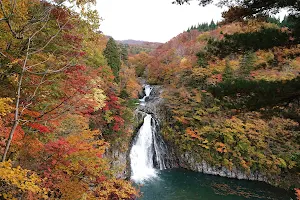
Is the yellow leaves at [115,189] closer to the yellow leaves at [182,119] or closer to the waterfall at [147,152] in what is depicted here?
the waterfall at [147,152]

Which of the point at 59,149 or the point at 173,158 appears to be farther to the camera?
the point at 173,158

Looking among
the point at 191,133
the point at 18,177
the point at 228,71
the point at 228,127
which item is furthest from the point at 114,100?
the point at 228,71

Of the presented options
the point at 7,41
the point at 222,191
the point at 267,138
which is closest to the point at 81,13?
the point at 7,41

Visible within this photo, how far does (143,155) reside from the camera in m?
22.3

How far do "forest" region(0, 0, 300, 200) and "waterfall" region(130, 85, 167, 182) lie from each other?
1086 millimetres

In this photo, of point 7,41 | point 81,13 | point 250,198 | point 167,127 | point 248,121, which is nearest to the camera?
point 7,41

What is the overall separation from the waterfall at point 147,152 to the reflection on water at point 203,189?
57.4 inches

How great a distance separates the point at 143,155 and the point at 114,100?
775 centimetres

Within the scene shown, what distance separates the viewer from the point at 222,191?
18.2 metres

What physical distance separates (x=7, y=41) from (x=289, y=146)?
24.1 m

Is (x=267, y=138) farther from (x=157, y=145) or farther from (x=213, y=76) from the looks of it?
(x=157, y=145)

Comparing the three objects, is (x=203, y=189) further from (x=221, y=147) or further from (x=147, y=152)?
(x=147, y=152)

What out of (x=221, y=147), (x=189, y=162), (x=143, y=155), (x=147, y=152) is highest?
(x=221, y=147)

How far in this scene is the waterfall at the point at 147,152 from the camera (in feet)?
67.9
